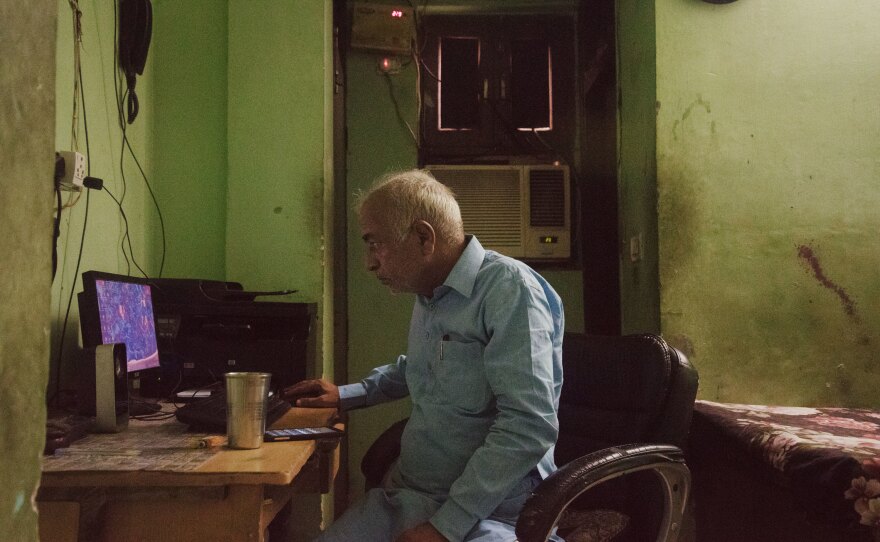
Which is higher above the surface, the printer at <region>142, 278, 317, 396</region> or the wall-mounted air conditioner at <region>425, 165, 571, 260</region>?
the wall-mounted air conditioner at <region>425, 165, 571, 260</region>

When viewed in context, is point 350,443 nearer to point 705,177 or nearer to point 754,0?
point 705,177

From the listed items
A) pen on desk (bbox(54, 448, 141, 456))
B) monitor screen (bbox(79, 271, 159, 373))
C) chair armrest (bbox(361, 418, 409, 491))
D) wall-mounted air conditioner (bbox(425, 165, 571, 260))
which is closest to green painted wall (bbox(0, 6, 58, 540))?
pen on desk (bbox(54, 448, 141, 456))

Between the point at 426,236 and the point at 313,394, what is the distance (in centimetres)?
63

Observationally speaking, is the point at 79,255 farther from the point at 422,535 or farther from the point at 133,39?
the point at 422,535

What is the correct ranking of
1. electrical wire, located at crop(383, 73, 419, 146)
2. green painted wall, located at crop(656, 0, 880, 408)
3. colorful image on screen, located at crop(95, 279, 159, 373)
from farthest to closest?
electrical wire, located at crop(383, 73, 419, 146)
green painted wall, located at crop(656, 0, 880, 408)
colorful image on screen, located at crop(95, 279, 159, 373)

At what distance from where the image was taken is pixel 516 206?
3109 millimetres

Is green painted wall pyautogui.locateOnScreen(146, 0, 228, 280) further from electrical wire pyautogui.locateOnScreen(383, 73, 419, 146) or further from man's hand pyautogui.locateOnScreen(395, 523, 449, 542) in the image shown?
man's hand pyautogui.locateOnScreen(395, 523, 449, 542)

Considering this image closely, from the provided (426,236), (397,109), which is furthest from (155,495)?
(397,109)

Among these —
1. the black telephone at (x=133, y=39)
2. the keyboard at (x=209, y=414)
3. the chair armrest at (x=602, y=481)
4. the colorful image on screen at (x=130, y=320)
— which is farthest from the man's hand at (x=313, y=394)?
the black telephone at (x=133, y=39)

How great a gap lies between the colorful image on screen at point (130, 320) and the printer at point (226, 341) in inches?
4.0

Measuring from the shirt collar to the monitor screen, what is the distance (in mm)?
825

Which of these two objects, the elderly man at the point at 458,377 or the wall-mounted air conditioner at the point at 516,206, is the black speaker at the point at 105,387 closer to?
the elderly man at the point at 458,377

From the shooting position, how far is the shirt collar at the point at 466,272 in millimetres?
1328

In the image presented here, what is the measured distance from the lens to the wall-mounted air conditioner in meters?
3.09
